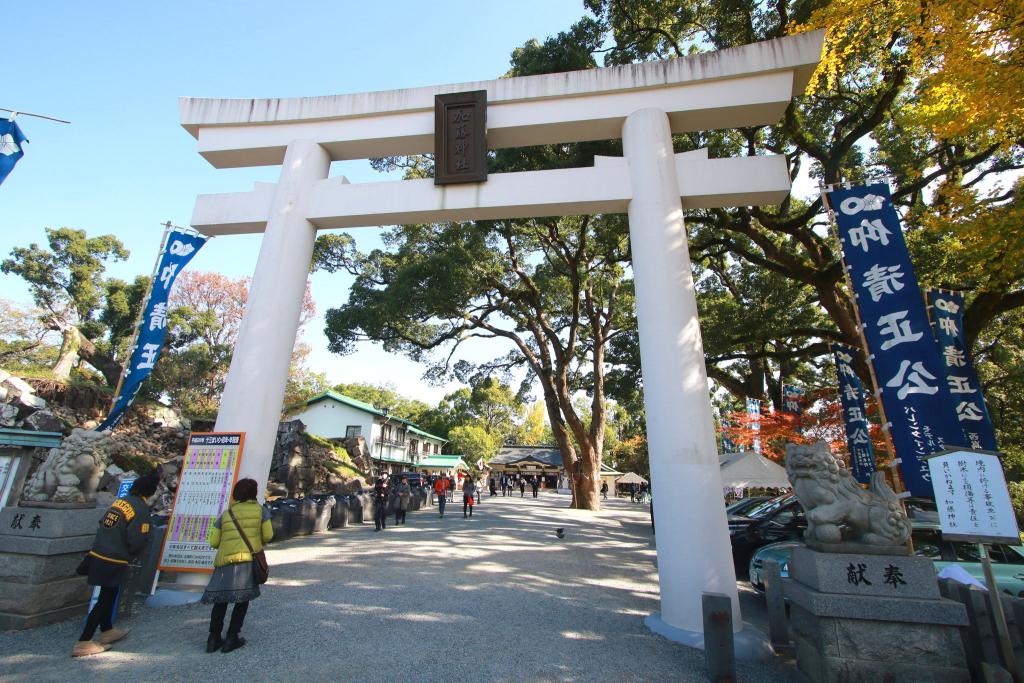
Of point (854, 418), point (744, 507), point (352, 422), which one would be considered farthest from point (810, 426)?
point (352, 422)

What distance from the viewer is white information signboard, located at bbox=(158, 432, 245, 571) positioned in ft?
16.4

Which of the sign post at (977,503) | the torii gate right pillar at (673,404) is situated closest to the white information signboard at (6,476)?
the torii gate right pillar at (673,404)

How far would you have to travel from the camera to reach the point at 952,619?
315cm

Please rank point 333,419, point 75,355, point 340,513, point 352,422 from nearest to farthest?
point 340,513
point 75,355
point 352,422
point 333,419

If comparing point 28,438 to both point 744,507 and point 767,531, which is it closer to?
point 767,531

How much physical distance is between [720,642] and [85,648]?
4.89 metres

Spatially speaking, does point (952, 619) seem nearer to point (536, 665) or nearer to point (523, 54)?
point (536, 665)

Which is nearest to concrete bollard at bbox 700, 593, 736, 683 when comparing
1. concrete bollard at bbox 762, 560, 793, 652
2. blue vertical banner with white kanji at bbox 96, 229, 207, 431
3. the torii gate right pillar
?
the torii gate right pillar

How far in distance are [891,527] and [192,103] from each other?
9.55m

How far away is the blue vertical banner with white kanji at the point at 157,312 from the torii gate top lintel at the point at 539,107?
1.33 meters

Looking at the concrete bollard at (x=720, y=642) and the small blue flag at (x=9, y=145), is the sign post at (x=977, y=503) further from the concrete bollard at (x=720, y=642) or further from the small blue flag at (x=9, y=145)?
the small blue flag at (x=9, y=145)

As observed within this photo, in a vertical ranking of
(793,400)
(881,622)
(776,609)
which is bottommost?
(776,609)

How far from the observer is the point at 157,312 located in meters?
6.89

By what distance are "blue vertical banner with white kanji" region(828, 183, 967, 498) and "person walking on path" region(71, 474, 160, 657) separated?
7411 millimetres
